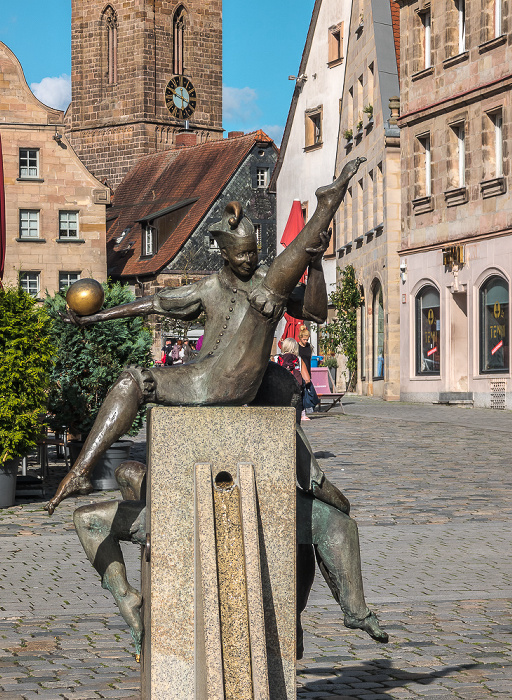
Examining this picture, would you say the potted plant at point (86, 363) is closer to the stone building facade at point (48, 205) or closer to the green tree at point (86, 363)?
the green tree at point (86, 363)

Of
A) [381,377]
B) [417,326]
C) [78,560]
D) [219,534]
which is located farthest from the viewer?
[381,377]

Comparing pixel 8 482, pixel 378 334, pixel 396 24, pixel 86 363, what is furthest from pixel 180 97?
pixel 8 482

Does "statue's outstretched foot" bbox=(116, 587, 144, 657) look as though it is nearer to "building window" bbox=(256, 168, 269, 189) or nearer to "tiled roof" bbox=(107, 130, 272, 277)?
"tiled roof" bbox=(107, 130, 272, 277)

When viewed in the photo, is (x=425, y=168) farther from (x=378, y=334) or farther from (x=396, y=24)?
(x=396, y=24)

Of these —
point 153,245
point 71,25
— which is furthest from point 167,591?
point 71,25

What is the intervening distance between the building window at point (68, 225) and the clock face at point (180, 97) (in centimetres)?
2676

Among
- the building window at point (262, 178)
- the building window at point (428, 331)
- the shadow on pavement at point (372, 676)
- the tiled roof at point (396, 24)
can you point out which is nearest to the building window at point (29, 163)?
the building window at point (262, 178)

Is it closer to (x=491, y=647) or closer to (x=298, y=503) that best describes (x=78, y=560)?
(x=491, y=647)

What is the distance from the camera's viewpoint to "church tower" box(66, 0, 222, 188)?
72812 mm

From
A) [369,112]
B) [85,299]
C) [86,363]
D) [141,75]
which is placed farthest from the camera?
[141,75]

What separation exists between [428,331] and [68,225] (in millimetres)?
22047

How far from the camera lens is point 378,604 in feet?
24.3

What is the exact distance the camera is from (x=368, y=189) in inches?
1410

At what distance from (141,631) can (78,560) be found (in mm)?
4785
